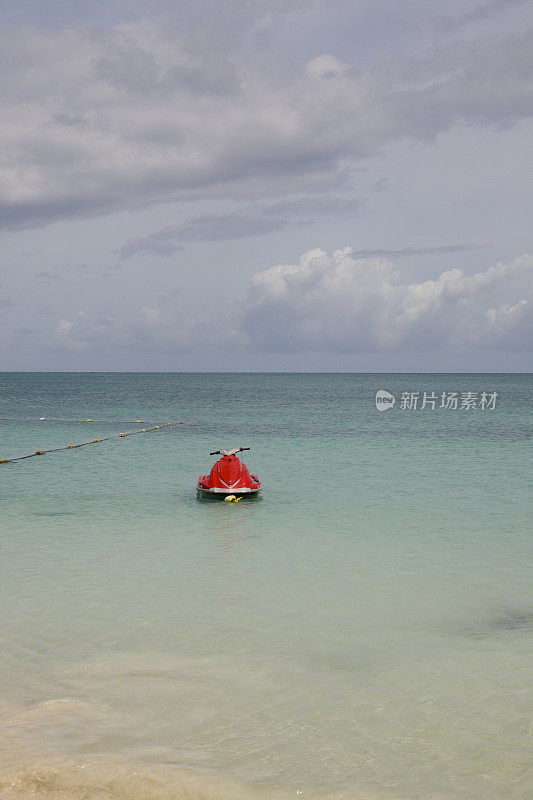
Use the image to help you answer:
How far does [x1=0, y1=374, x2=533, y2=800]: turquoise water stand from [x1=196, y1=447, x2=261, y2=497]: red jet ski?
2.07 ft

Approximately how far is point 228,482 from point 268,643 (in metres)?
10.4

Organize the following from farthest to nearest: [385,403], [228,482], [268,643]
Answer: [385,403], [228,482], [268,643]

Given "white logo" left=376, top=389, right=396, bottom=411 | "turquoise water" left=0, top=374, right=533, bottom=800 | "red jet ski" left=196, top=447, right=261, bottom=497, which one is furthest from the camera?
"white logo" left=376, top=389, right=396, bottom=411

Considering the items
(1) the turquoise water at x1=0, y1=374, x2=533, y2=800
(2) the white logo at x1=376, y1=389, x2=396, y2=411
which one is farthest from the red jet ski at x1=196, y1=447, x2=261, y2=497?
(2) the white logo at x1=376, y1=389, x2=396, y2=411

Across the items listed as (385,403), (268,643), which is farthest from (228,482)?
(385,403)

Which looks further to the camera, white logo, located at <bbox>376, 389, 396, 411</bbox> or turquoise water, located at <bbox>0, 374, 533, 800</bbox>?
white logo, located at <bbox>376, 389, 396, 411</bbox>

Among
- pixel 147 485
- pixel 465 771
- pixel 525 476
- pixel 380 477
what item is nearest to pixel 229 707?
pixel 465 771

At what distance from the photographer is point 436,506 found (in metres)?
19.2

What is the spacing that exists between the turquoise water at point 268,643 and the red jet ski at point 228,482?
63 cm

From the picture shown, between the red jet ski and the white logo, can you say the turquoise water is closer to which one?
the red jet ski

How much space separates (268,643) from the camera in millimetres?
9242

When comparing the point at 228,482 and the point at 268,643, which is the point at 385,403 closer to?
the point at 228,482

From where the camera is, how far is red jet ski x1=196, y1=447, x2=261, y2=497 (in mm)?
19500

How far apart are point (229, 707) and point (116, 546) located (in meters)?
7.74
